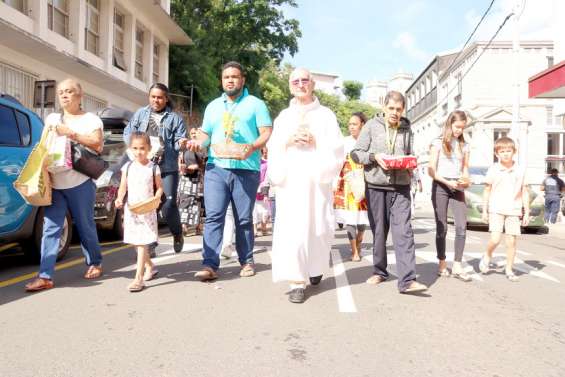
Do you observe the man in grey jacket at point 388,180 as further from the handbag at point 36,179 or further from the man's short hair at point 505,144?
the handbag at point 36,179

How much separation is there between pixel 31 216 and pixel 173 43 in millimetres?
24725

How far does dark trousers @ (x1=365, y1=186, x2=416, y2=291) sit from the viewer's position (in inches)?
195

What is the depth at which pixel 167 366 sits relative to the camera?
301cm

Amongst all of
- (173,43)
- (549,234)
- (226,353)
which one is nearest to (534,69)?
(173,43)

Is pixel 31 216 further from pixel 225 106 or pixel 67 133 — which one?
Answer: pixel 225 106

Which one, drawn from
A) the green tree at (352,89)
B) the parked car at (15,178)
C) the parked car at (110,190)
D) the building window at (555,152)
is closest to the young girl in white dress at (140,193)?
the parked car at (15,178)

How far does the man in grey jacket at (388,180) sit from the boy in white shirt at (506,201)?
1.69 meters

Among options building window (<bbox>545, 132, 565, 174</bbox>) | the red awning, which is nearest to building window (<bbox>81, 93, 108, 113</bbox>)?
the red awning

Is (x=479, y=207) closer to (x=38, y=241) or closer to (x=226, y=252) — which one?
(x=226, y=252)

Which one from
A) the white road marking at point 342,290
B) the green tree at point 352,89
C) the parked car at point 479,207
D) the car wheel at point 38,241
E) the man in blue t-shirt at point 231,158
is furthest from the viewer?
the green tree at point 352,89

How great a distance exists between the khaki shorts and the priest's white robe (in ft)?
8.32

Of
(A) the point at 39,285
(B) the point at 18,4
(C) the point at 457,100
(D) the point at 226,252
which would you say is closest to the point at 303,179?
(A) the point at 39,285

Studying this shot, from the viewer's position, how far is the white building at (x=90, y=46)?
49.1 ft

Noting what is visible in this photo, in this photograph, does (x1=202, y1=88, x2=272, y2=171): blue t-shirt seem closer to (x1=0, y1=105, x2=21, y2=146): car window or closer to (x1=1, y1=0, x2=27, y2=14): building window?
(x1=0, y1=105, x2=21, y2=146): car window
